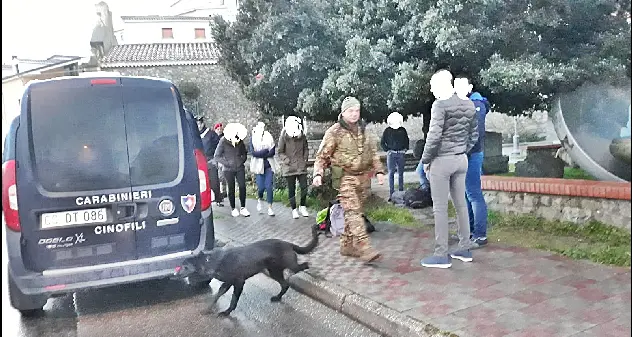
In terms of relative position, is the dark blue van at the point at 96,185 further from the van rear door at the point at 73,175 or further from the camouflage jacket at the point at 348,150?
the camouflage jacket at the point at 348,150

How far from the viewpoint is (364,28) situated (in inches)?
157

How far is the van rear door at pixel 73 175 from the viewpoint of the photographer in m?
3.29

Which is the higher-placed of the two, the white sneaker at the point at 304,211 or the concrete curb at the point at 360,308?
the white sneaker at the point at 304,211

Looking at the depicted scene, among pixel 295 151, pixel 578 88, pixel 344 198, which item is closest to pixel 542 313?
pixel 578 88

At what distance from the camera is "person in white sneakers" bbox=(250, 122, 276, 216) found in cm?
410

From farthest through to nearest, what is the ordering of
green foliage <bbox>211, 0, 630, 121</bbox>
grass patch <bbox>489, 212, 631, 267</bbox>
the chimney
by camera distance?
green foliage <bbox>211, 0, 630, 121</bbox>, grass patch <bbox>489, 212, 631, 267</bbox>, the chimney

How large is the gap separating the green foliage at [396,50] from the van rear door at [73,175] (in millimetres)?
832

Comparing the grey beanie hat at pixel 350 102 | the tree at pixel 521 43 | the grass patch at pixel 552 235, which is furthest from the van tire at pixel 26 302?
the grass patch at pixel 552 235

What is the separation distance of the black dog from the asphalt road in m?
0.14

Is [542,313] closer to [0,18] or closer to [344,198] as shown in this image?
[344,198]

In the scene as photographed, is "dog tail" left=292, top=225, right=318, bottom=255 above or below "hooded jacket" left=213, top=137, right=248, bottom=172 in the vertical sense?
below

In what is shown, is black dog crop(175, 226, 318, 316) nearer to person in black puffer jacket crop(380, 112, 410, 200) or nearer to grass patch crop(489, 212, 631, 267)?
person in black puffer jacket crop(380, 112, 410, 200)

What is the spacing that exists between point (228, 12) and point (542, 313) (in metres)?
2.64

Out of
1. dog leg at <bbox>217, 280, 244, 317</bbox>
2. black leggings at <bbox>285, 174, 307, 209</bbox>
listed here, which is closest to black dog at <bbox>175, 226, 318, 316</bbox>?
dog leg at <bbox>217, 280, 244, 317</bbox>
